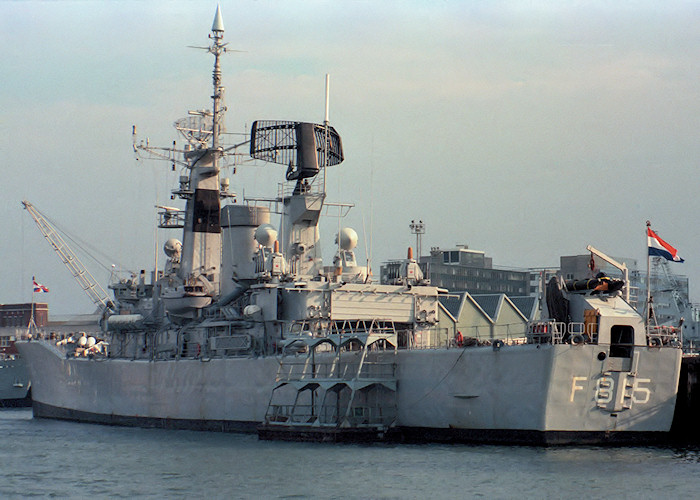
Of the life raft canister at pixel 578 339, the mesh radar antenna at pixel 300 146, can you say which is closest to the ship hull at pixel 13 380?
the mesh radar antenna at pixel 300 146

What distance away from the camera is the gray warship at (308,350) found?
30.5 meters

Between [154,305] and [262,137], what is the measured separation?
10.2 metres

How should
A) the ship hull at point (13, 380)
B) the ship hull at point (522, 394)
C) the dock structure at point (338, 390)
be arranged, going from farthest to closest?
the ship hull at point (13, 380) < the dock structure at point (338, 390) < the ship hull at point (522, 394)

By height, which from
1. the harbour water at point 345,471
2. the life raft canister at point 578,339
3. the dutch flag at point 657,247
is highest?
the dutch flag at point 657,247

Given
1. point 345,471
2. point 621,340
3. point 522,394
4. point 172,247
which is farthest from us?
point 172,247

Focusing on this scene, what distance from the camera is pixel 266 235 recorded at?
1609 inches

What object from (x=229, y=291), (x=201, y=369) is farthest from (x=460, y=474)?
(x=229, y=291)

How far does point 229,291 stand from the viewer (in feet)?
145

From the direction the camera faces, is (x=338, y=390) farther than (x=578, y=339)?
Yes

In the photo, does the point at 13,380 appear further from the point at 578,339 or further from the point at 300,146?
the point at 578,339

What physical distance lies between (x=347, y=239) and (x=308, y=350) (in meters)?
6.97

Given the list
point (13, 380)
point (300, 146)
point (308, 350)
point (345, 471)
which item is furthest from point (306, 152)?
point (13, 380)

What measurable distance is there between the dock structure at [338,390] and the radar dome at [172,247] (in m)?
14.0

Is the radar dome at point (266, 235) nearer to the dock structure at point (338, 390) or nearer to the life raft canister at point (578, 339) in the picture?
the dock structure at point (338, 390)
